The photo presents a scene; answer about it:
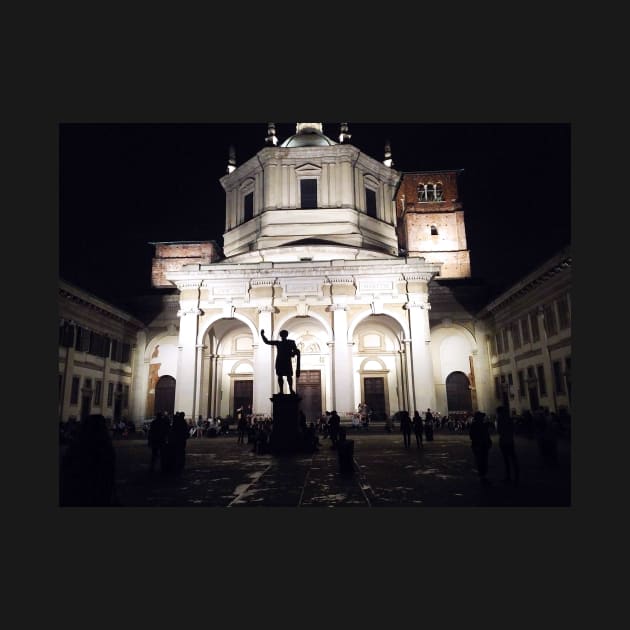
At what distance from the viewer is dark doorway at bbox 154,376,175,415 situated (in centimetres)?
2947

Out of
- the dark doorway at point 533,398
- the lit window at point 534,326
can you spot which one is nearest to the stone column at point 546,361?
the lit window at point 534,326

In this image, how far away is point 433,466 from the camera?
30.5 feet

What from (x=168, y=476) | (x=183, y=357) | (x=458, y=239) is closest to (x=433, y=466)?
(x=168, y=476)

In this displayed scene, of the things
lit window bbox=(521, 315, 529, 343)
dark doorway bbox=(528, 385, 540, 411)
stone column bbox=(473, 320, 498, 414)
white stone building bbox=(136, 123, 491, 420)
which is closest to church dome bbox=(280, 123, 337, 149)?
white stone building bbox=(136, 123, 491, 420)

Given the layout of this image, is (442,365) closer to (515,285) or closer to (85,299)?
(515,285)

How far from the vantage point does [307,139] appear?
33031mm

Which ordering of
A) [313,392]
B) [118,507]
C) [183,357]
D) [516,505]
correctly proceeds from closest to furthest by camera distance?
[118,507] → [516,505] → [183,357] → [313,392]

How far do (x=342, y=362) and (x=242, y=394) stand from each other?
323 inches

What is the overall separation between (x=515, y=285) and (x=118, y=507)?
2225 cm

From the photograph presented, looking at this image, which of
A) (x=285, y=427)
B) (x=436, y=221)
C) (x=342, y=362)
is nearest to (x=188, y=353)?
(x=342, y=362)

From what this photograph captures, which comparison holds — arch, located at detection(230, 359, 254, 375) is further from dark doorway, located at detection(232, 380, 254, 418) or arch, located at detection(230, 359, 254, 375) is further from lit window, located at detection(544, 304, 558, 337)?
lit window, located at detection(544, 304, 558, 337)

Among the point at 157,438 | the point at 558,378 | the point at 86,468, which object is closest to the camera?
the point at 86,468

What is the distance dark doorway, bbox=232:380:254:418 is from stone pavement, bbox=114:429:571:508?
17632 mm

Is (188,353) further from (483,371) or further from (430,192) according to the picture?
(430,192)
